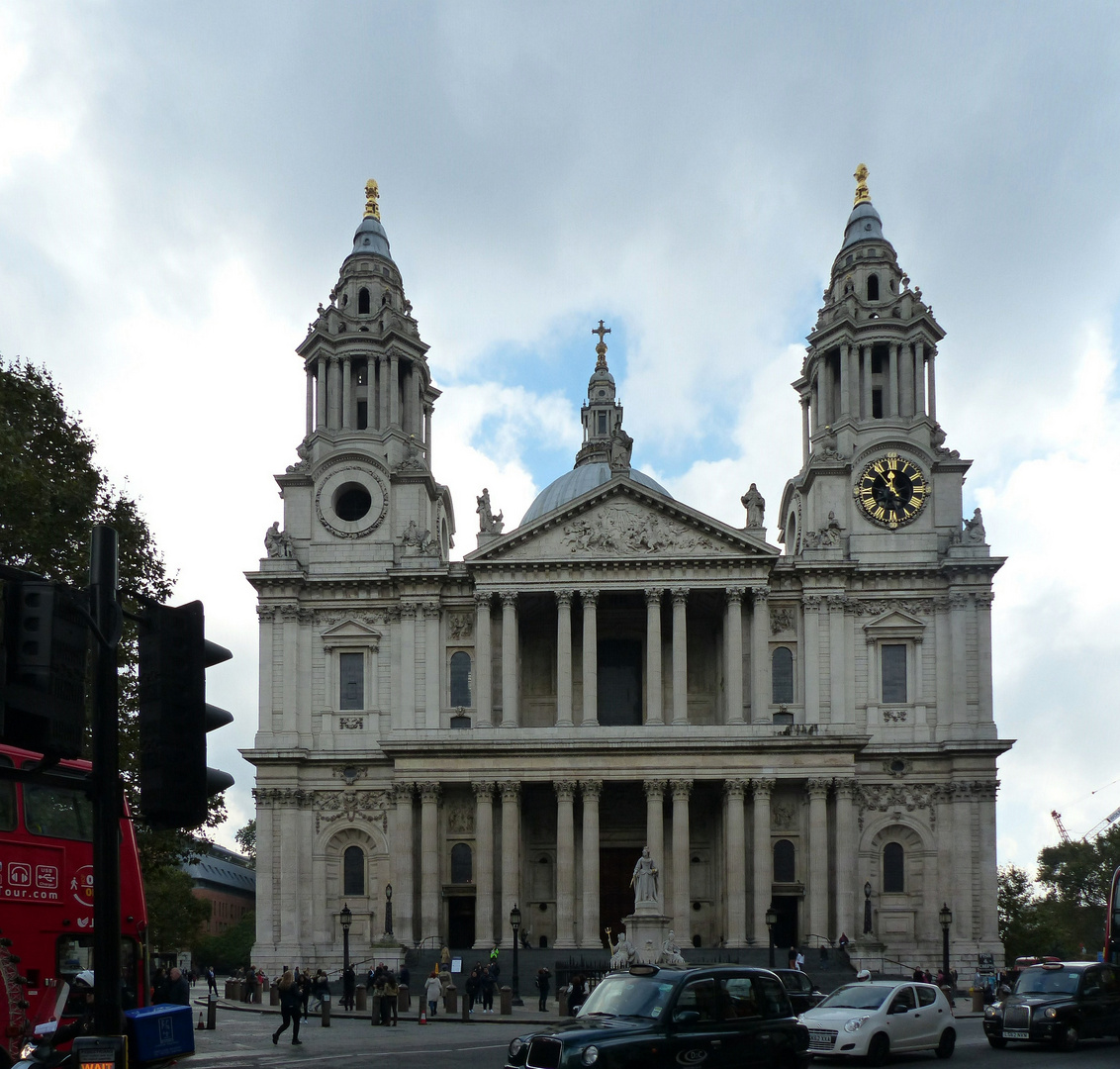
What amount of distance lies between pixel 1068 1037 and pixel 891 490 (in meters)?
37.9

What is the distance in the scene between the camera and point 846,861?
182ft

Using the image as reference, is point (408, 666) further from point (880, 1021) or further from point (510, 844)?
point (880, 1021)

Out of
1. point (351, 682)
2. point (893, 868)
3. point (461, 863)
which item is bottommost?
point (893, 868)

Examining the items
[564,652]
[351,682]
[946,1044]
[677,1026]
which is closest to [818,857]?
[564,652]

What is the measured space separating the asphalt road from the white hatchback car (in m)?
0.38

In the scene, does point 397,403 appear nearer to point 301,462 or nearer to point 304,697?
point 301,462

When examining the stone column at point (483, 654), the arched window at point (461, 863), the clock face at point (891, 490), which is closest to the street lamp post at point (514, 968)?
the arched window at point (461, 863)

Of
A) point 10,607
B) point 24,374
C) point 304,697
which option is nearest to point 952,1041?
point 10,607

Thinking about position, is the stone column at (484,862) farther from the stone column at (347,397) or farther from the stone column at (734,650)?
the stone column at (347,397)

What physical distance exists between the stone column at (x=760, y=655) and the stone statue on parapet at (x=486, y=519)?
11.5 metres

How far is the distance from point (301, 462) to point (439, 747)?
49.7 feet

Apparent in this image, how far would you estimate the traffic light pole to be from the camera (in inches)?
317

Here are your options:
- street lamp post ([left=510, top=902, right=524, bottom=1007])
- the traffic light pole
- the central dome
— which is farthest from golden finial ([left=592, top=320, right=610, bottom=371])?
the traffic light pole

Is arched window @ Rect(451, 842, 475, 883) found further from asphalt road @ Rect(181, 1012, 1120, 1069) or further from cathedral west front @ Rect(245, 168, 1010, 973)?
asphalt road @ Rect(181, 1012, 1120, 1069)
